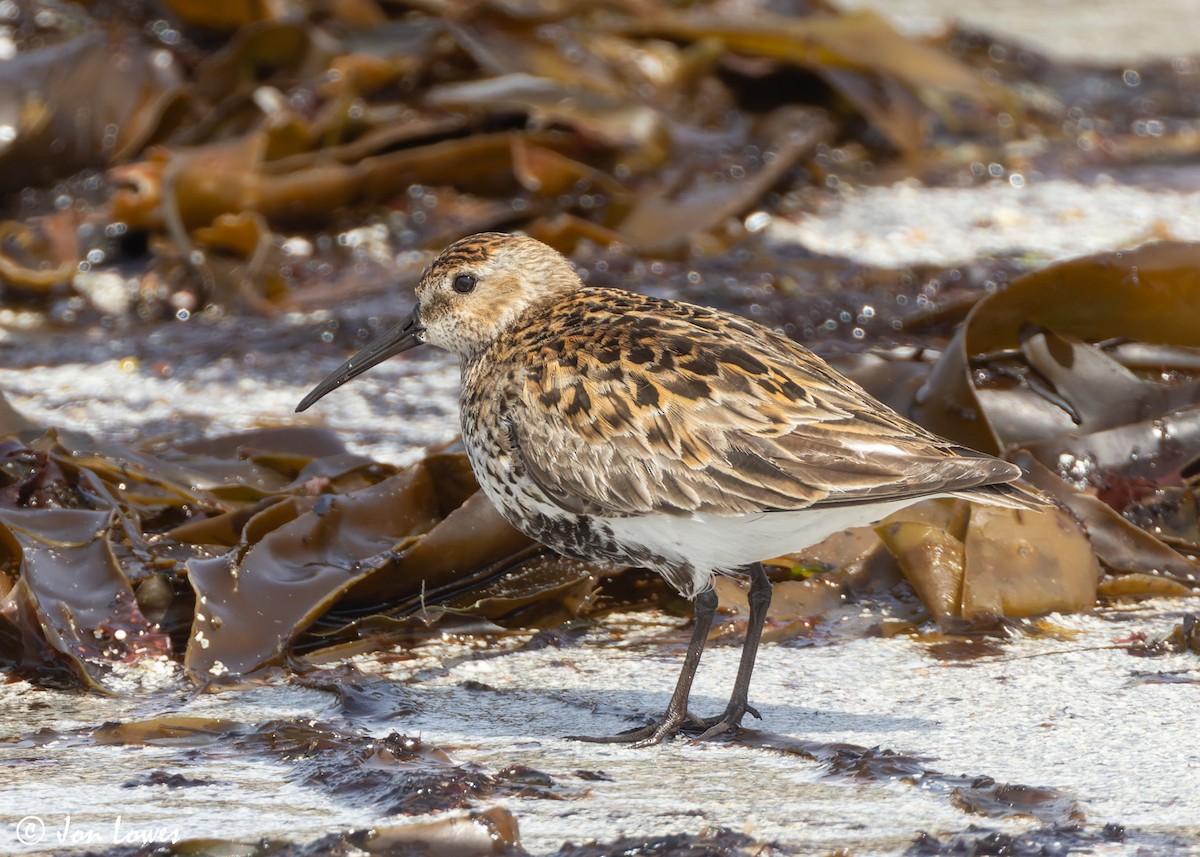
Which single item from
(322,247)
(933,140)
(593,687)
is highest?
(933,140)

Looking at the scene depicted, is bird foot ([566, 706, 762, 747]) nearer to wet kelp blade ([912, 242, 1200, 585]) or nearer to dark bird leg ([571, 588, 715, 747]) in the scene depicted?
dark bird leg ([571, 588, 715, 747])

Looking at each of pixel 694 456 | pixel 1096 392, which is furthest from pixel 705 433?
pixel 1096 392

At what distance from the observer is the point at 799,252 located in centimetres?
609

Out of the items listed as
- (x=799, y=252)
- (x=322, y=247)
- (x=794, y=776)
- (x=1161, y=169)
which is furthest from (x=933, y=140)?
(x=794, y=776)

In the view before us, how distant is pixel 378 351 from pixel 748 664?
1.33m

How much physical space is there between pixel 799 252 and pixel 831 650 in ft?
9.25

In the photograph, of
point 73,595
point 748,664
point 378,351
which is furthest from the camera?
point 378,351

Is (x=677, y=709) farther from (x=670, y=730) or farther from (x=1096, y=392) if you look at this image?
(x=1096, y=392)

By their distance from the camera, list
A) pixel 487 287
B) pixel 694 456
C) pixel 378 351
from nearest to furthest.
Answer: pixel 694 456 → pixel 487 287 → pixel 378 351

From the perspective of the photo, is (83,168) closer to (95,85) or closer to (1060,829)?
(95,85)

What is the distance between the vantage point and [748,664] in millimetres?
3230

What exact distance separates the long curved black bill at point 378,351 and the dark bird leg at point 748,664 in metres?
1.11

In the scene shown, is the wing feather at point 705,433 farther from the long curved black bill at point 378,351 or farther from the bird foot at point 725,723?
the long curved black bill at point 378,351

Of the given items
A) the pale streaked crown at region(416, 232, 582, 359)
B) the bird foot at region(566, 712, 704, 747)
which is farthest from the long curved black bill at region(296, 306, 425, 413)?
the bird foot at region(566, 712, 704, 747)
